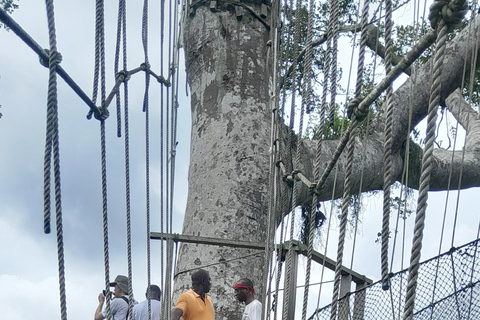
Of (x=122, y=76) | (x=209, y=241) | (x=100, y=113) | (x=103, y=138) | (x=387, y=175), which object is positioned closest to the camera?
(x=387, y=175)

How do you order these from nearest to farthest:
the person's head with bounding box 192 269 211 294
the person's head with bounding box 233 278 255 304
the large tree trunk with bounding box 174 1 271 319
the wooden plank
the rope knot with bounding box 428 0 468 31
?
the rope knot with bounding box 428 0 468 31 < the person's head with bounding box 192 269 211 294 < the person's head with bounding box 233 278 255 304 < the wooden plank < the large tree trunk with bounding box 174 1 271 319

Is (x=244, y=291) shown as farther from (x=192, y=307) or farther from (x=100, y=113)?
(x=100, y=113)

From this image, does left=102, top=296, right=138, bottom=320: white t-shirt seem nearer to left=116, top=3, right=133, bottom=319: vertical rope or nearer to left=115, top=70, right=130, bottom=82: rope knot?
left=116, top=3, right=133, bottom=319: vertical rope

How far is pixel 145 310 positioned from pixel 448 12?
2.56 m

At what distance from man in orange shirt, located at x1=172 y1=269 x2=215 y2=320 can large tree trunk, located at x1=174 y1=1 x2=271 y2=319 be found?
27.4 inches

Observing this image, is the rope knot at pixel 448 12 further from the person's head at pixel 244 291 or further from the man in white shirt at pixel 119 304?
the man in white shirt at pixel 119 304

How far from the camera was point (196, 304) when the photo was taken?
3.67 meters

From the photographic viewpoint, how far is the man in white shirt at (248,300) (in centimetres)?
385

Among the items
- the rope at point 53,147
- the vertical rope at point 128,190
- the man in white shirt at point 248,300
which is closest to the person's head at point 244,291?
the man in white shirt at point 248,300

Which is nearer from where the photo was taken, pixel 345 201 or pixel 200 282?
pixel 345 201

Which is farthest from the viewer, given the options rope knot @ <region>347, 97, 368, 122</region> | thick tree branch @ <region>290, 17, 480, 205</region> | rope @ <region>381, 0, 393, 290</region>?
thick tree branch @ <region>290, 17, 480, 205</region>

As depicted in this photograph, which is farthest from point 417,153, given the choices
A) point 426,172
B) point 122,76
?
point 426,172

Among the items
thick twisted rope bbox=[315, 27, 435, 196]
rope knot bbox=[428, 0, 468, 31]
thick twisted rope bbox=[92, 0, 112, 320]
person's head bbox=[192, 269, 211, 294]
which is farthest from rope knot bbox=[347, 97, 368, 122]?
person's head bbox=[192, 269, 211, 294]

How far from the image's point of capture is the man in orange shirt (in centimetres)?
363
